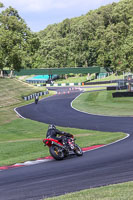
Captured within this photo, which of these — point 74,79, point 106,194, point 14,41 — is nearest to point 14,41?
point 14,41

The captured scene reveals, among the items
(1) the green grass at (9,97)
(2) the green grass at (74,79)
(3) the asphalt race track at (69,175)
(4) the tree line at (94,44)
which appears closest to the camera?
(3) the asphalt race track at (69,175)

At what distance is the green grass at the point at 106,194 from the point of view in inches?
352

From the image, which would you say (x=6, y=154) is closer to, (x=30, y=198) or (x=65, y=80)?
(x=30, y=198)

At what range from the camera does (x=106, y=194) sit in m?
9.32

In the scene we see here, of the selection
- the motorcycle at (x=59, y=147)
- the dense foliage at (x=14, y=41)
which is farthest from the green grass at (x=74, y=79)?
the motorcycle at (x=59, y=147)

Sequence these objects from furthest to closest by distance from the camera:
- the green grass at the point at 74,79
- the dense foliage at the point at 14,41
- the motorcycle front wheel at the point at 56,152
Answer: the green grass at the point at 74,79
the dense foliage at the point at 14,41
the motorcycle front wheel at the point at 56,152

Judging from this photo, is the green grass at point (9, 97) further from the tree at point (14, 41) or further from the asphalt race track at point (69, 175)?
the asphalt race track at point (69, 175)

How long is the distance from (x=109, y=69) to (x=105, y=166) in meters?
117

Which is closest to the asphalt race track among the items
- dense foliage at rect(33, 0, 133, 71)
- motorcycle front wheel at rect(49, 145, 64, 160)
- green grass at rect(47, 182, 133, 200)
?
motorcycle front wheel at rect(49, 145, 64, 160)

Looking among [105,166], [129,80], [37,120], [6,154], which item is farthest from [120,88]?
[105,166]

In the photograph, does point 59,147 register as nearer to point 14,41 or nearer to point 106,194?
point 106,194

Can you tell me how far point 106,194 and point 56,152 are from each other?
267 inches

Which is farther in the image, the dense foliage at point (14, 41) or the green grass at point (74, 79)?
the green grass at point (74, 79)

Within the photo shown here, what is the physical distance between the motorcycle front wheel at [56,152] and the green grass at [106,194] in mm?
5901
